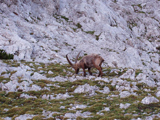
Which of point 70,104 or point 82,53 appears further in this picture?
point 82,53

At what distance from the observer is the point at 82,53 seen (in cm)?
4234

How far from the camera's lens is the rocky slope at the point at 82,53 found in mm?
11646

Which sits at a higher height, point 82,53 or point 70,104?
point 82,53

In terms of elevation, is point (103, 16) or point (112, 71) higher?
point (103, 16)

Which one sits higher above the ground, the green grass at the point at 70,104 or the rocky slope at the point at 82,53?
the rocky slope at the point at 82,53

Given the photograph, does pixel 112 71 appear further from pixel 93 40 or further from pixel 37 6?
pixel 37 6

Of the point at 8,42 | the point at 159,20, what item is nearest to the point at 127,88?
the point at 8,42

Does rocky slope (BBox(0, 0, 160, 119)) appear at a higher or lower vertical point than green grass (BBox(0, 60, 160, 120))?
higher

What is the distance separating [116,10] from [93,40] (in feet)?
117

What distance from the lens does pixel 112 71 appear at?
2081cm

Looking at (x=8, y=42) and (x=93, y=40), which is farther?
(x=93, y=40)

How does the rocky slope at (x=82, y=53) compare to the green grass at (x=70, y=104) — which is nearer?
the green grass at (x=70, y=104)

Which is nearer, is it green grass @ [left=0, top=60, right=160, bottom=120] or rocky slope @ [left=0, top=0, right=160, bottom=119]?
green grass @ [left=0, top=60, right=160, bottom=120]

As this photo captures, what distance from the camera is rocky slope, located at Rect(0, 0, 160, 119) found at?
459 inches
